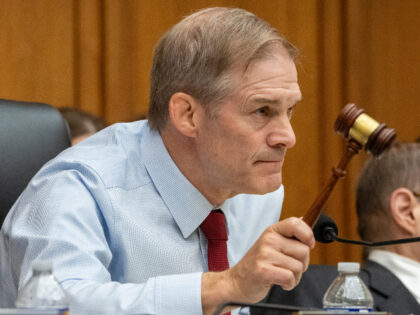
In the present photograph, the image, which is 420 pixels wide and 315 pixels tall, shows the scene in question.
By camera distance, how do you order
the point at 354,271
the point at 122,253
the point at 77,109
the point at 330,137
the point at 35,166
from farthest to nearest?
the point at 330,137
the point at 77,109
the point at 35,166
the point at 122,253
the point at 354,271

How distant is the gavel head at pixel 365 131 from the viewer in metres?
1.08

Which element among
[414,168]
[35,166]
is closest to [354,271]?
[35,166]

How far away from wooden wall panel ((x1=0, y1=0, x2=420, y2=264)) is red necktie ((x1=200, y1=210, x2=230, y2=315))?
1067mm

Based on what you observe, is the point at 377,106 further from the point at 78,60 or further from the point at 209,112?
the point at 209,112

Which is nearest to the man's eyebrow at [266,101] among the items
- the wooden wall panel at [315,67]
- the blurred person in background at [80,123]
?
the blurred person in background at [80,123]

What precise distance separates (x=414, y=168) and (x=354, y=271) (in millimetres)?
1004

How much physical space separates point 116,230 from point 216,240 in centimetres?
20

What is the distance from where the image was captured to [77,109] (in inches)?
88.9

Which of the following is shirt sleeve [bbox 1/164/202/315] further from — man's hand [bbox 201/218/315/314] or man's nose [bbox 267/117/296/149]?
man's nose [bbox 267/117/296/149]

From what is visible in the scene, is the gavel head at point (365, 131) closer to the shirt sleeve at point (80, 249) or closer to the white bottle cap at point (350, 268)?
the white bottle cap at point (350, 268)

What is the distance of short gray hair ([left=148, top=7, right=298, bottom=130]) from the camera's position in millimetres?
1295

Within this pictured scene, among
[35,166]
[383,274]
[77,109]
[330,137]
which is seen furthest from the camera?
[330,137]

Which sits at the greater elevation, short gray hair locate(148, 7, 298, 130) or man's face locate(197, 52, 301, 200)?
short gray hair locate(148, 7, 298, 130)

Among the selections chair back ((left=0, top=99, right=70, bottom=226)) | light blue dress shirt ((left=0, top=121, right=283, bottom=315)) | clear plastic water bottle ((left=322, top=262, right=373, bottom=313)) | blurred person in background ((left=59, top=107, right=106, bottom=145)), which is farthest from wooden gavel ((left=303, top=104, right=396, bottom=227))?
blurred person in background ((left=59, top=107, right=106, bottom=145))
